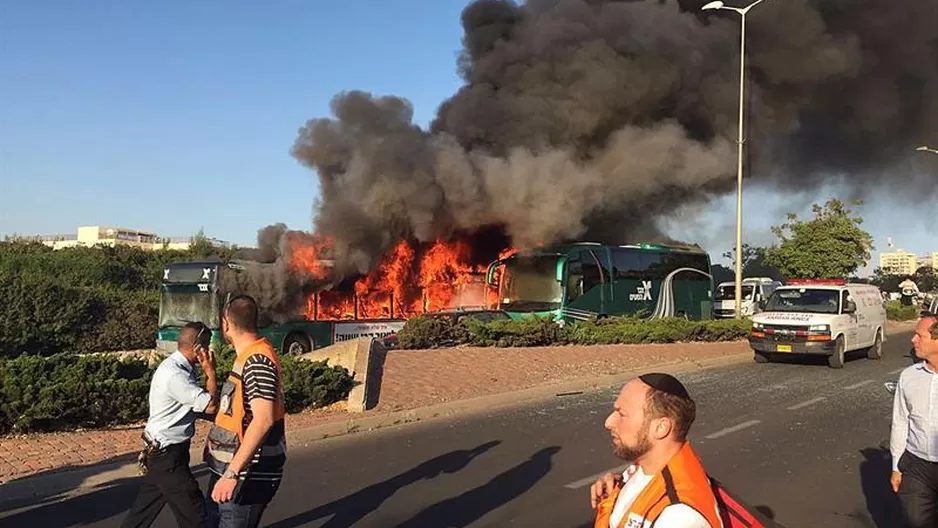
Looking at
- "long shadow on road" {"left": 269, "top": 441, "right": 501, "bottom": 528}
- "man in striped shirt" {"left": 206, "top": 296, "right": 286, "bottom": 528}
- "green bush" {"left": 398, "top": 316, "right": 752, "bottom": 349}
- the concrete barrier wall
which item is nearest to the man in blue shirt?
"man in striped shirt" {"left": 206, "top": 296, "right": 286, "bottom": 528}

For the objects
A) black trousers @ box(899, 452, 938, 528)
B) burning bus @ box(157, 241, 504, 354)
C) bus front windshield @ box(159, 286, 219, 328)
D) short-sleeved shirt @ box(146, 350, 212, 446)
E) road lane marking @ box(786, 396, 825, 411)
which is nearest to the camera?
black trousers @ box(899, 452, 938, 528)

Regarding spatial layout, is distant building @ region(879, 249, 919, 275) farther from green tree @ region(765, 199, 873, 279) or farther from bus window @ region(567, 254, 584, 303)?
bus window @ region(567, 254, 584, 303)

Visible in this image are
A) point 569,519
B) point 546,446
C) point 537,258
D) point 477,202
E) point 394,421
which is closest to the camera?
point 569,519

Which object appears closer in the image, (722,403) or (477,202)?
(722,403)

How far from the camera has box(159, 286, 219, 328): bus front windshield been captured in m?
16.0

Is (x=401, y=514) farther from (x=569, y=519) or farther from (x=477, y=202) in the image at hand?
(x=477, y=202)

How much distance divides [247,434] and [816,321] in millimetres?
13118

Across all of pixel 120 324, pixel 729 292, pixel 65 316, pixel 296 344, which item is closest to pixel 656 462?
pixel 296 344

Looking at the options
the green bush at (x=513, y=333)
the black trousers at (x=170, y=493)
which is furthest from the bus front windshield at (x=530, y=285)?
the black trousers at (x=170, y=493)

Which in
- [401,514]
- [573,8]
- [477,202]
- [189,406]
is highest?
[573,8]

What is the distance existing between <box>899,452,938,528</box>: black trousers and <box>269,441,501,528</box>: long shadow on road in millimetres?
3203

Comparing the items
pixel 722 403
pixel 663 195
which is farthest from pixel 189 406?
pixel 663 195

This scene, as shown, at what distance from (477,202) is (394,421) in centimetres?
1325

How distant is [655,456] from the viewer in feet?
6.25
